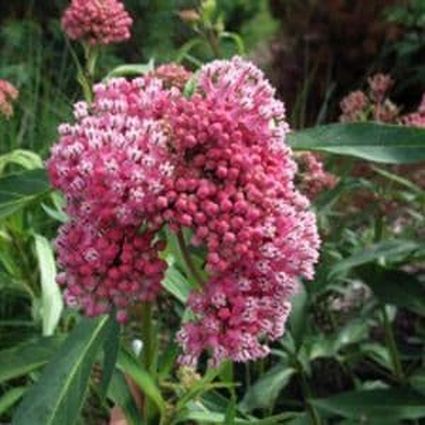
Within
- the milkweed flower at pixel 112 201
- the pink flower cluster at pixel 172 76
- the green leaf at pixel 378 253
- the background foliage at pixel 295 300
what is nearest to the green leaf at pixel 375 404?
the background foliage at pixel 295 300

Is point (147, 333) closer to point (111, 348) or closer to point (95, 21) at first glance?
point (111, 348)

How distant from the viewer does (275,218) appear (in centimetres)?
171

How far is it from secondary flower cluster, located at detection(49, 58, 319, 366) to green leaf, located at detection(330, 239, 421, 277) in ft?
3.00

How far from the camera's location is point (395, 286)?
2.74 m

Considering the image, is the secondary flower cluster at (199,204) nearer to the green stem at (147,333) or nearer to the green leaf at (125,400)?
the green stem at (147,333)

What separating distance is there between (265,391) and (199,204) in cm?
130

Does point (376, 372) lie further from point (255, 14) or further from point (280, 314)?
point (255, 14)

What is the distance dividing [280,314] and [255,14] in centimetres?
586

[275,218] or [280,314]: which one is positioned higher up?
[275,218]

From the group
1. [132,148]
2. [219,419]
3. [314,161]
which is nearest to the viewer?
[132,148]

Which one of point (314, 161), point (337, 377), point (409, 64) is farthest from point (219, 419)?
point (409, 64)

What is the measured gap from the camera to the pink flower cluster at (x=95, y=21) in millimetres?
2643

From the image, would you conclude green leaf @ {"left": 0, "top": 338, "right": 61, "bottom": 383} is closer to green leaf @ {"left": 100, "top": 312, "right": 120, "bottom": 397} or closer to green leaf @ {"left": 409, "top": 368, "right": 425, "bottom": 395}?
green leaf @ {"left": 100, "top": 312, "right": 120, "bottom": 397}

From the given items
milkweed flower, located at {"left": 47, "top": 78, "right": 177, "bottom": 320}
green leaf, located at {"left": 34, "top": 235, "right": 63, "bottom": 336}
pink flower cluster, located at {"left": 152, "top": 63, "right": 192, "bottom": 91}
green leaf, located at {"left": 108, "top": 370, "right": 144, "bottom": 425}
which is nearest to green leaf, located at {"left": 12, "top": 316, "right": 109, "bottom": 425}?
milkweed flower, located at {"left": 47, "top": 78, "right": 177, "bottom": 320}
